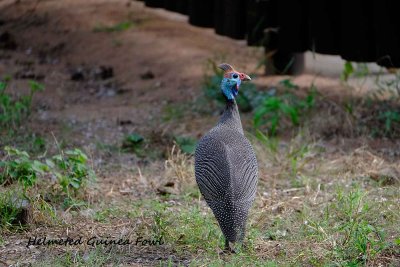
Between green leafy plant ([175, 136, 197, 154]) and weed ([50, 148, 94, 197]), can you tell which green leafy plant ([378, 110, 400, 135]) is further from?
weed ([50, 148, 94, 197])

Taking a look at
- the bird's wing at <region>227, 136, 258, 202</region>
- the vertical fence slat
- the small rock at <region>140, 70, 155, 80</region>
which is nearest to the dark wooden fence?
the vertical fence slat

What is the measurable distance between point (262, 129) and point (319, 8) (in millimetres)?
1358

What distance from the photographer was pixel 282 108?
6668mm

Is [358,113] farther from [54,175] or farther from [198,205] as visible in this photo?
[54,175]

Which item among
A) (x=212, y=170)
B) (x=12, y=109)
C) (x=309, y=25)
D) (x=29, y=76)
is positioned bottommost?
(x=29, y=76)

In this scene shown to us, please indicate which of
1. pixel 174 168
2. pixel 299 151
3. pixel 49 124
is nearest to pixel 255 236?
pixel 174 168

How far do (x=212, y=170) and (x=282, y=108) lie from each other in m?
2.30

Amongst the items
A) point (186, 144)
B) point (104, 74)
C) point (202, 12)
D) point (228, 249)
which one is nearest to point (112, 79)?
point (104, 74)

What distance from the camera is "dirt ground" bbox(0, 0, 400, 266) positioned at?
5.78 meters

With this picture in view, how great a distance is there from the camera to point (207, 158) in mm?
4562

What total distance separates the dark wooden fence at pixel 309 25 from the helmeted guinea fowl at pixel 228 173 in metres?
2.52

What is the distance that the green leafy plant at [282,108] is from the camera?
263 inches

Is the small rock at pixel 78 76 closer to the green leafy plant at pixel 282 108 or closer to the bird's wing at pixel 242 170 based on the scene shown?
the green leafy plant at pixel 282 108

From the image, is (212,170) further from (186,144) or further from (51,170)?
(186,144)
